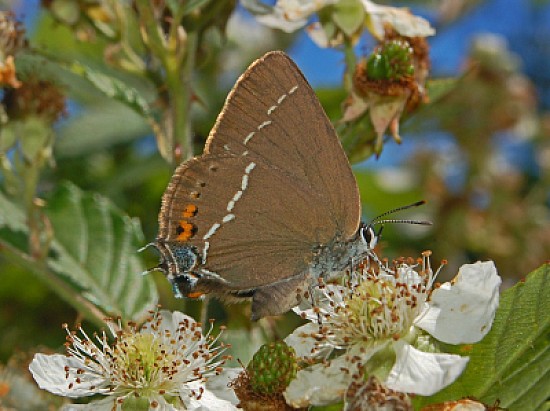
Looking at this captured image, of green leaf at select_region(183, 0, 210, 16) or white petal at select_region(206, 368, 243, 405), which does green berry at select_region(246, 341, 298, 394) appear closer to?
white petal at select_region(206, 368, 243, 405)

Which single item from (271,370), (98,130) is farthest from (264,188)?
(98,130)

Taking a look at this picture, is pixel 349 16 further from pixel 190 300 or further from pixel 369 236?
pixel 190 300

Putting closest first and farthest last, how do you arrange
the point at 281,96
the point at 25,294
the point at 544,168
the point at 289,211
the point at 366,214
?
the point at 281,96, the point at 289,211, the point at 25,294, the point at 366,214, the point at 544,168

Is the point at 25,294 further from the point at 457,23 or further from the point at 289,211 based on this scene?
the point at 457,23

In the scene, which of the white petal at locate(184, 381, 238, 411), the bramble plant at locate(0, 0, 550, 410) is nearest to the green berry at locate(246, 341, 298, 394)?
the bramble plant at locate(0, 0, 550, 410)

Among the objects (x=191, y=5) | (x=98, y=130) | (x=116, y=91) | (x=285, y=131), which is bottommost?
(x=98, y=130)

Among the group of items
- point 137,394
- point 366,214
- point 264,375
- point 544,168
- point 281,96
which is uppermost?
point 281,96

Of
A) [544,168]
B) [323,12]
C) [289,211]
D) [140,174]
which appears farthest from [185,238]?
[544,168]
